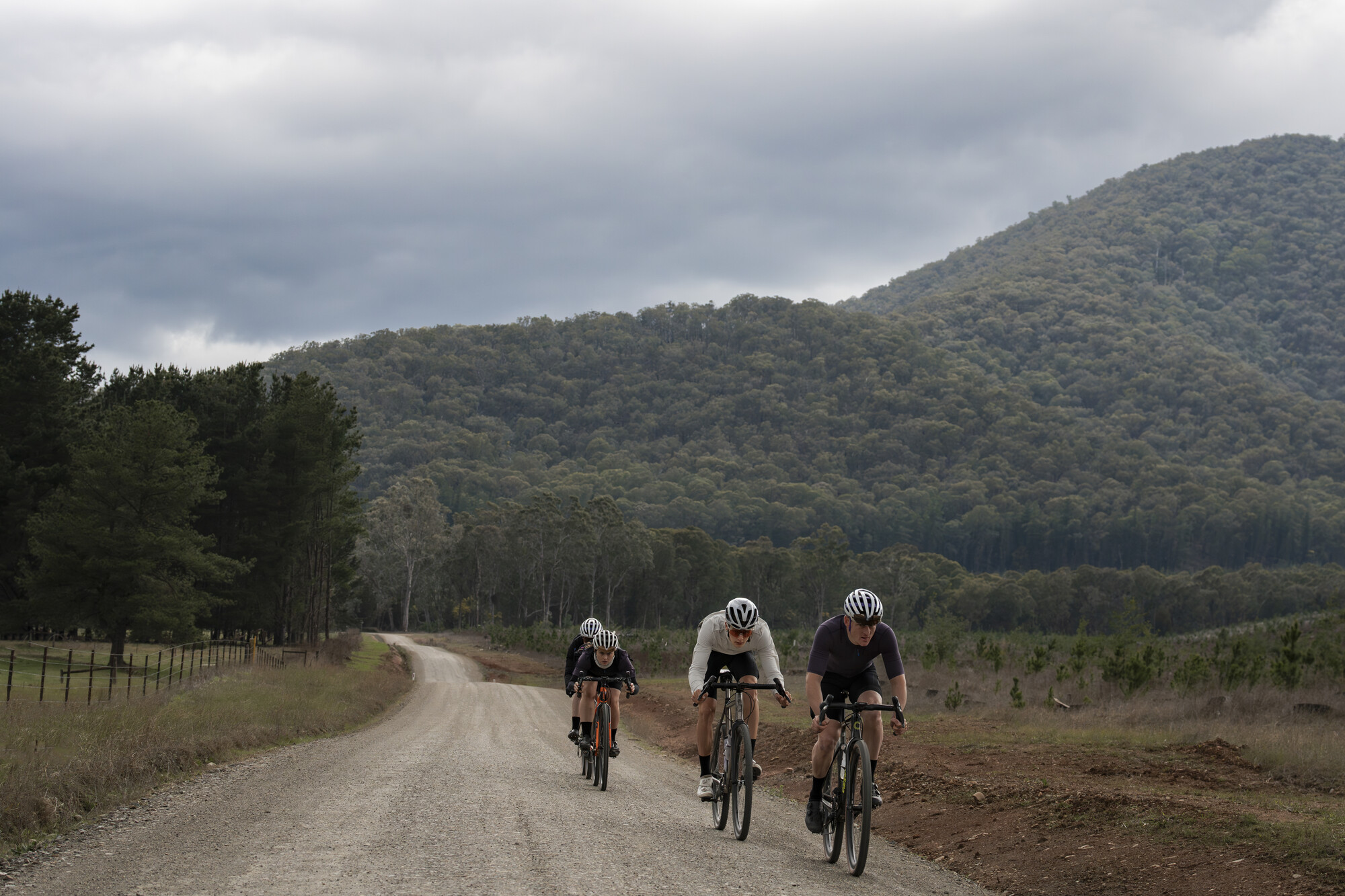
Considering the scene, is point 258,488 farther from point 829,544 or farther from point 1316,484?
point 1316,484

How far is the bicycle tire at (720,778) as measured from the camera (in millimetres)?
9703

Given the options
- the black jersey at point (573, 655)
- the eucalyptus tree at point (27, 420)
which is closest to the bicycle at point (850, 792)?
the black jersey at point (573, 655)

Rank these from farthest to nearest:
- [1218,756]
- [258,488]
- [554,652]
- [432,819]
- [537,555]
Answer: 1. [537,555]
2. [554,652]
3. [258,488]
4. [1218,756]
5. [432,819]

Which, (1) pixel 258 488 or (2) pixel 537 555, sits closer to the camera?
(1) pixel 258 488

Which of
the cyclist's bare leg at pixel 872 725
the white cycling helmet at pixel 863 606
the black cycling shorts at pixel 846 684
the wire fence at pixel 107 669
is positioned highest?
the white cycling helmet at pixel 863 606

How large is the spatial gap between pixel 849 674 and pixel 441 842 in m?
3.52

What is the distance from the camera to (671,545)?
11394 centimetres

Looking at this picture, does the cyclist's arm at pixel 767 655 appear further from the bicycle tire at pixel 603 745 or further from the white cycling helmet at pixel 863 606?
the bicycle tire at pixel 603 745

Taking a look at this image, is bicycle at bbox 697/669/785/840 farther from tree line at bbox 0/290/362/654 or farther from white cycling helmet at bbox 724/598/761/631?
tree line at bbox 0/290/362/654

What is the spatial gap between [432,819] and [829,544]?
112263 mm

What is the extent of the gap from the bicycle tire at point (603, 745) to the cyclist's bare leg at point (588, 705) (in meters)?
0.76

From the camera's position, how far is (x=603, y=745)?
1273cm

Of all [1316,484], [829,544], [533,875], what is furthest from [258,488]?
[1316,484]

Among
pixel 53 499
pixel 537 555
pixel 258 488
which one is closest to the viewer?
pixel 53 499
